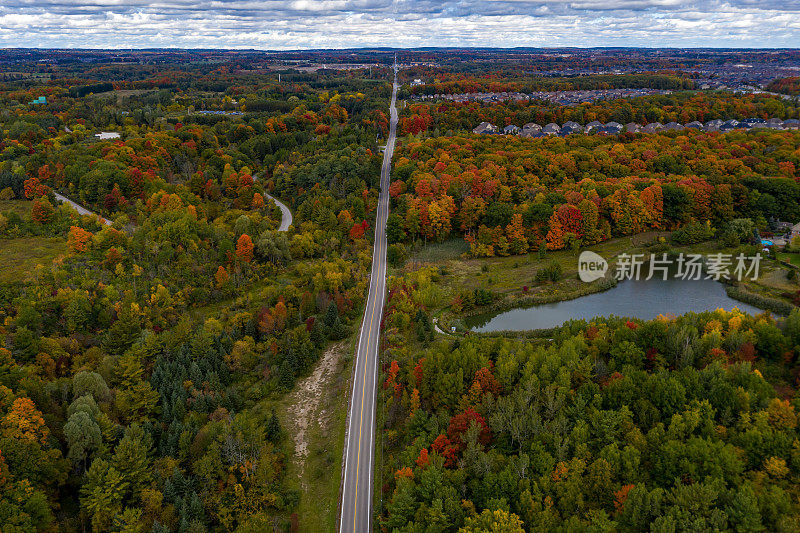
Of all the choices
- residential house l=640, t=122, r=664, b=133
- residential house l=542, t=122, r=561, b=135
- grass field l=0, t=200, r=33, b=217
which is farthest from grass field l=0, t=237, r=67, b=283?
residential house l=640, t=122, r=664, b=133

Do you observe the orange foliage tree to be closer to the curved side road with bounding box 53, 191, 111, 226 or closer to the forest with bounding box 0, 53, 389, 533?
the forest with bounding box 0, 53, 389, 533

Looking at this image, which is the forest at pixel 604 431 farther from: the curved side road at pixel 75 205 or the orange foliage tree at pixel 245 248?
the curved side road at pixel 75 205

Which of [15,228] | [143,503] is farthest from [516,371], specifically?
[15,228]

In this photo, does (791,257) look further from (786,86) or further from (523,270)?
(786,86)

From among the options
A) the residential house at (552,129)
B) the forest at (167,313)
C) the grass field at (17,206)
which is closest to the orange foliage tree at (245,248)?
the forest at (167,313)

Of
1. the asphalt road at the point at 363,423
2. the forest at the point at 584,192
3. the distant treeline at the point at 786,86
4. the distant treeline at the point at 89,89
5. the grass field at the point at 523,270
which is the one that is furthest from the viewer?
the distant treeline at the point at 89,89

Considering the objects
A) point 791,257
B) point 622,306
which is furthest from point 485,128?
point 622,306

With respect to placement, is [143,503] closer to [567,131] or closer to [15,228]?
[15,228]
